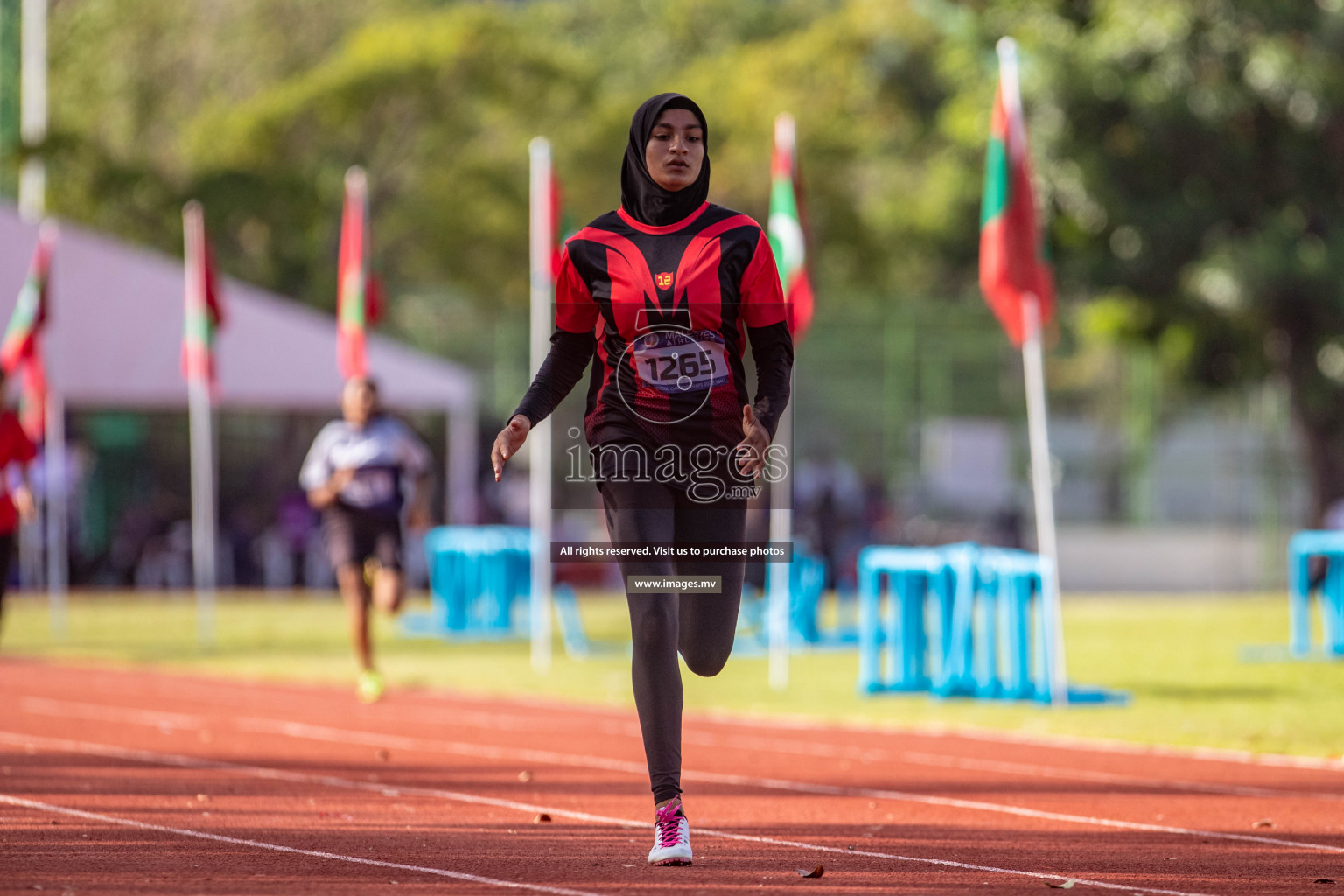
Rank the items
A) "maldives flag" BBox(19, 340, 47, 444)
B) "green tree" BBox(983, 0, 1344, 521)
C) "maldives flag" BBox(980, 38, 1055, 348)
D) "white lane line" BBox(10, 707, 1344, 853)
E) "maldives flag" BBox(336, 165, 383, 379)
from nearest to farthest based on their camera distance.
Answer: "white lane line" BBox(10, 707, 1344, 853) → "maldives flag" BBox(980, 38, 1055, 348) → "maldives flag" BBox(336, 165, 383, 379) → "maldives flag" BBox(19, 340, 47, 444) → "green tree" BBox(983, 0, 1344, 521)

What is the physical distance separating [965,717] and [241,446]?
23.9 metres

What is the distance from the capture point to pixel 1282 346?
1118 inches

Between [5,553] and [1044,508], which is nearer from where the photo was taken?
[5,553]

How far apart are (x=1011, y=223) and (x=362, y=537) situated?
468 cm

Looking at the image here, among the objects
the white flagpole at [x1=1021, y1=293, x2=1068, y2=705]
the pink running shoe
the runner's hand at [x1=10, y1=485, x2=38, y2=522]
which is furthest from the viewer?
the white flagpole at [x1=1021, y1=293, x2=1068, y2=705]

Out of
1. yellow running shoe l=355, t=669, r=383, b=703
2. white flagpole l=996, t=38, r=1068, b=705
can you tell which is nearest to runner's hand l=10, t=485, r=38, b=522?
yellow running shoe l=355, t=669, r=383, b=703

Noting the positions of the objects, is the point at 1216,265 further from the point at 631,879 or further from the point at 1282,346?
the point at 631,879

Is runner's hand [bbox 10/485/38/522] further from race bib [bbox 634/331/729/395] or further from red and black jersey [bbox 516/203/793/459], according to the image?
race bib [bbox 634/331/729/395]

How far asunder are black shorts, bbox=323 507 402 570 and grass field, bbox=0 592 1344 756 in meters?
1.75

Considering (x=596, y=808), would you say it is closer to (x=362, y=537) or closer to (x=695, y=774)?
(x=695, y=774)

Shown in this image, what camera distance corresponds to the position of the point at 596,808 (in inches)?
292

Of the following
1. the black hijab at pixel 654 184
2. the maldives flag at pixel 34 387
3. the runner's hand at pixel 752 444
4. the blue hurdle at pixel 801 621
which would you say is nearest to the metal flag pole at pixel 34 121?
the maldives flag at pixel 34 387

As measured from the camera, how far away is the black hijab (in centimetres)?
590

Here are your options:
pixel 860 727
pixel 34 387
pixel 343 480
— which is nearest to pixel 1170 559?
pixel 34 387
